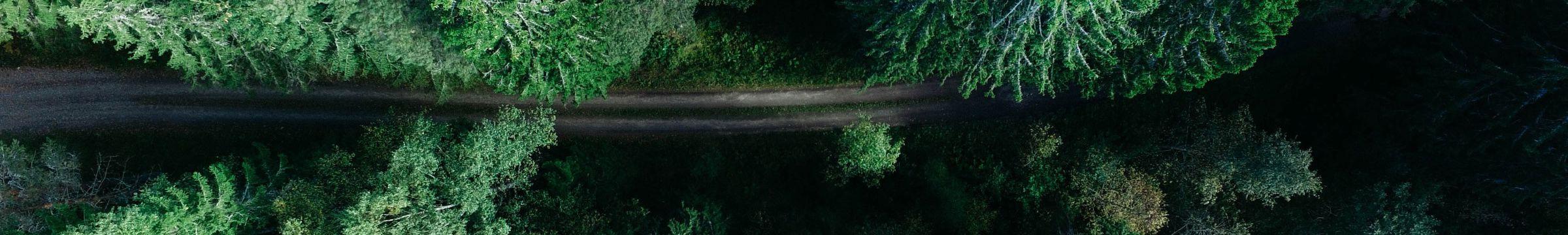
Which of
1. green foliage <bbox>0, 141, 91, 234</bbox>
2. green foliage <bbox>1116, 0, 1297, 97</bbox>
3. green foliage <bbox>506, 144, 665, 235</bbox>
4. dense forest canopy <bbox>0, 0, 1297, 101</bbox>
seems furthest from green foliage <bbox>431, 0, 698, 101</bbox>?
green foliage <bbox>0, 141, 91, 234</bbox>

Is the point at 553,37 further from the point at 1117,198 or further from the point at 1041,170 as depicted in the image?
the point at 1117,198

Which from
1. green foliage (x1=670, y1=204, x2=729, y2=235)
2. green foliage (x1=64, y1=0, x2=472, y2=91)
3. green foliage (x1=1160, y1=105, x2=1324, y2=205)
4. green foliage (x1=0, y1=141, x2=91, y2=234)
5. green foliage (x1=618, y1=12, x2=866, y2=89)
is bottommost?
green foliage (x1=670, y1=204, x2=729, y2=235)

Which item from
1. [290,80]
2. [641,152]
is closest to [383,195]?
[290,80]

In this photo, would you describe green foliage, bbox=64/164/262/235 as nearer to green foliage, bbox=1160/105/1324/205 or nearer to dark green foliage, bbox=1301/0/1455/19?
green foliage, bbox=1160/105/1324/205

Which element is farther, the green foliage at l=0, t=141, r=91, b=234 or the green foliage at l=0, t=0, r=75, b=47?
the green foliage at l=0, t=141, r=91, b=234

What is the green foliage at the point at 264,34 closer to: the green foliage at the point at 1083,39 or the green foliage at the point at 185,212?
the green foliage at the point at 185,212

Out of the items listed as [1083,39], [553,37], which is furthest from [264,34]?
[1083,39]

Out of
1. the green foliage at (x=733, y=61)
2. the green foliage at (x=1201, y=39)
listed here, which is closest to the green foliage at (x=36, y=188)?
the green foliage at (x=733, y=61)

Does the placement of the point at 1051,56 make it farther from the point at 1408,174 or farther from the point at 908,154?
the point at 1408,174
